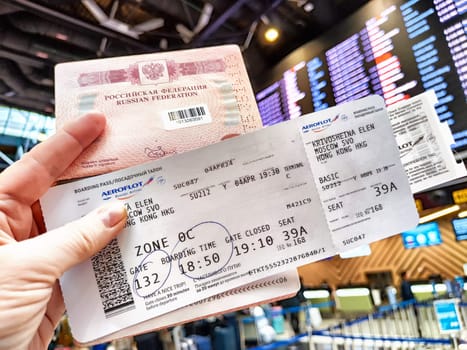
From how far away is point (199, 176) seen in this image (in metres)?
0.55

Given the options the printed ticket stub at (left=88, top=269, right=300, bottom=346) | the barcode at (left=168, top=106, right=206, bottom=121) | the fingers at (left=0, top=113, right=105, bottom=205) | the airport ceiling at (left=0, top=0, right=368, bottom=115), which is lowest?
the printed ticket stub at (left=88, top=269, right=300, bottom=346)

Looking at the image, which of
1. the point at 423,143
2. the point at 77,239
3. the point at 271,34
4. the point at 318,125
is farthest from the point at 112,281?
the point at 271,34

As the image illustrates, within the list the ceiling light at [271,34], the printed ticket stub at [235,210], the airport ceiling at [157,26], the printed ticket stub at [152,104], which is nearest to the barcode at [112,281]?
the printed ticket stub at [235,210]

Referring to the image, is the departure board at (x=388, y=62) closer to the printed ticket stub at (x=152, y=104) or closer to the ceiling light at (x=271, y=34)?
the ceiling light at (x=271, y=34)

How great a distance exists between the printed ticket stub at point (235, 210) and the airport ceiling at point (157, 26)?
2222mm

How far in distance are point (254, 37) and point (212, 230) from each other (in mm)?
2941

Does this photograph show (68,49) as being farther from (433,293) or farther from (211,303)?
(433,293)

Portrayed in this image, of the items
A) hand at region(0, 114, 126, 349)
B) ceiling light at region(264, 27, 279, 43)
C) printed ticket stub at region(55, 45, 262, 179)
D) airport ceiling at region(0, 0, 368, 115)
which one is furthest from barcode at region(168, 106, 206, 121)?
ceiling light at region(264, 27, 279, 43)

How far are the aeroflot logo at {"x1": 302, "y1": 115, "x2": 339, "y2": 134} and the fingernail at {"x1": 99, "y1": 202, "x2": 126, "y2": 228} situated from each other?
1.02 ft

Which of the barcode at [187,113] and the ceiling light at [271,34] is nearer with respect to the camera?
the barcode at [187,113]

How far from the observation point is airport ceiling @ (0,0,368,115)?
2.60 metres

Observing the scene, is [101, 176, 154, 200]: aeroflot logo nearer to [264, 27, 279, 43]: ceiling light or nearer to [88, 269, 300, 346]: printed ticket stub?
[88, 269, 300, 346]: printed ticket stub

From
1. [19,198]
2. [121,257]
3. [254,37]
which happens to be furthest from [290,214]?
[254,37]

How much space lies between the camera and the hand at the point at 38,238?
1.54ft
